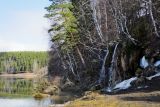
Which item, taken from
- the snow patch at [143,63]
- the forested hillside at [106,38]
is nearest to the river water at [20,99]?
the forested hillside at [106,38]

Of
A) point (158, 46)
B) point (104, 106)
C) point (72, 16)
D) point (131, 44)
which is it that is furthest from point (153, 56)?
point (72, 16)

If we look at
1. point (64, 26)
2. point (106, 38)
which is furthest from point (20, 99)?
point (64, 26)

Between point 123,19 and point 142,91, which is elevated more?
point 123,19

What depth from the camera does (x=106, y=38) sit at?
4994 centimetres

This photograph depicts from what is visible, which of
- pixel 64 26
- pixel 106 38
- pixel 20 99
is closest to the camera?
pixel 20 99

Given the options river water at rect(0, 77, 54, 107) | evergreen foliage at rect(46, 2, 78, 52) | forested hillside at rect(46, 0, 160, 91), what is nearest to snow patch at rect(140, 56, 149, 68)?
forested hillside at rect(46, 0, 160, 91)

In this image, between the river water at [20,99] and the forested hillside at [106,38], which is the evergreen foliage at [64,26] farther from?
the river water at [20,99]

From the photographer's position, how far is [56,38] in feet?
198

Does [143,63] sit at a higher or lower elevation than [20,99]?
higher

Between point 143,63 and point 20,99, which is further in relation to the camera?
point 20,99

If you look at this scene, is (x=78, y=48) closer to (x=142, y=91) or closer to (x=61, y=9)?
(x=61, y=9)

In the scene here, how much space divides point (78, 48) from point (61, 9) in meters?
5.99

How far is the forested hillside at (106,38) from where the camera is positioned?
39.0 metres

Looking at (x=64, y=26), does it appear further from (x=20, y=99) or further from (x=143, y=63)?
(x=143, y=63)
